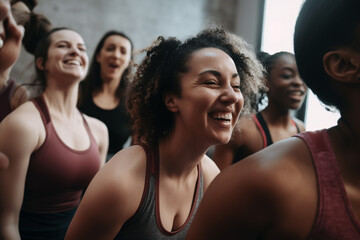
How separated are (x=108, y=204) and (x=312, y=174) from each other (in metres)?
0.53

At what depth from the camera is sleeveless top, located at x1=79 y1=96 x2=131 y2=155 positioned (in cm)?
224

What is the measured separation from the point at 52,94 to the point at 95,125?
255mm

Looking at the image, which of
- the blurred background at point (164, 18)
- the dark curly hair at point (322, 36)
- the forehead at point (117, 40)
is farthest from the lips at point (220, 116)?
the blurred background at point (164, 18)

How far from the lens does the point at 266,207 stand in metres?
0.60

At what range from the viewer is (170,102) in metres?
1.14

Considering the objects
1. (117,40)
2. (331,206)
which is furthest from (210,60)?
(117,40)

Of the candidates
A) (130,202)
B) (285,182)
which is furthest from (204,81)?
(285,182)

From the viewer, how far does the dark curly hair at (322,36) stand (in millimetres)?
586

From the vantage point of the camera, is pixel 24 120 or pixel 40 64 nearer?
pixel 24 120

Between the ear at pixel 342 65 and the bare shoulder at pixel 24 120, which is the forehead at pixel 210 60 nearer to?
the ear at pixel 342 65

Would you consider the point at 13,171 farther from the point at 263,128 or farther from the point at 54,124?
the point at 263,128

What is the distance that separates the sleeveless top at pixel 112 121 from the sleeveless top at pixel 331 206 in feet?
5.69

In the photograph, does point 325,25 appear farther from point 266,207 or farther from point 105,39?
point 105,39

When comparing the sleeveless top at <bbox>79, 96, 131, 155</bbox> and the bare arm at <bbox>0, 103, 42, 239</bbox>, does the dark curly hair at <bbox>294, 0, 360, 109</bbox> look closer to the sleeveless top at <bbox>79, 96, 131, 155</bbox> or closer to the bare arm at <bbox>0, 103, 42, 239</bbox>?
the bare arm at <bbox>0, 103, 42, 239</bbox>
